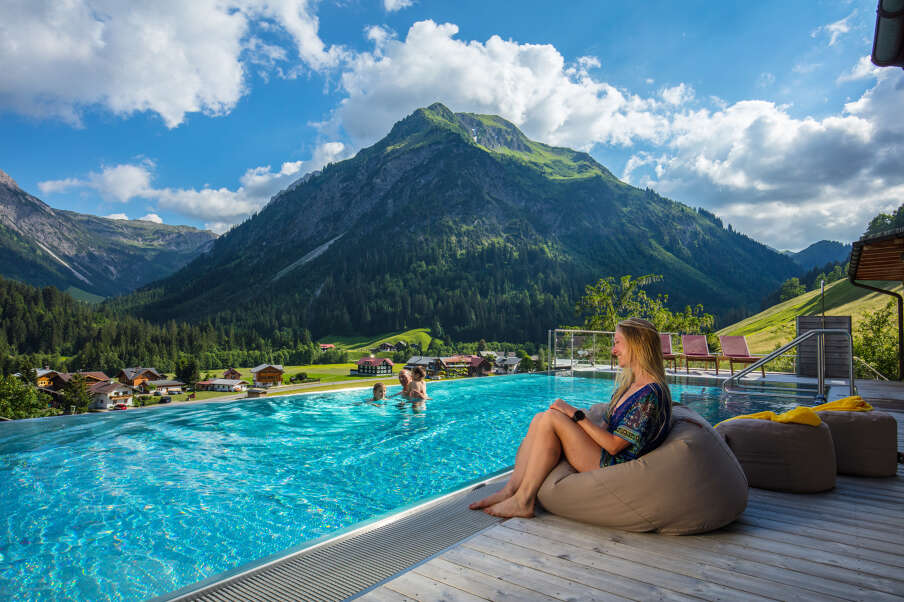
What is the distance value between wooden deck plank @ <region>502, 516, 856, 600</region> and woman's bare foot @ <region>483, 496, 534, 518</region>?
11 cm

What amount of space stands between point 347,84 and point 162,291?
13642 centimetres

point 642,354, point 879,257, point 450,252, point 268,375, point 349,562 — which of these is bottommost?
point 268,375

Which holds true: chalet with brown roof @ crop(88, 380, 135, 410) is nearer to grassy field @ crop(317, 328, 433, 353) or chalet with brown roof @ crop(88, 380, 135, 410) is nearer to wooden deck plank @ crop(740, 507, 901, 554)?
wooden deck plank @ crop(740, 507, 901, 554)

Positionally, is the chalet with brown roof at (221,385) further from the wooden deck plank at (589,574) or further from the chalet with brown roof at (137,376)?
the wooden deck plank at (589,574)

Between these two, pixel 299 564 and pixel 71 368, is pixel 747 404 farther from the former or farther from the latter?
pixel 71 368

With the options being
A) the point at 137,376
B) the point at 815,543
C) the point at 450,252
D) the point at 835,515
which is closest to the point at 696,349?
the point at 835,515

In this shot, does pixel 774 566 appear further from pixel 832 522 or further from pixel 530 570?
pixel 530 570

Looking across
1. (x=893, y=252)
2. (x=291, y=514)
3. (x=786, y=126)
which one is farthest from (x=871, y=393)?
(x=786, y=126)

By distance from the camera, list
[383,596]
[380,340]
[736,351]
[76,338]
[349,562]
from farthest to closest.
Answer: [380,340]
[76,338]
[736,351]
[349,562]
[383,596]

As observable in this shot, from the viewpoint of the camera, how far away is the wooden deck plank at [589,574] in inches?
69.1

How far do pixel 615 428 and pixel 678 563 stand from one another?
0.75 m

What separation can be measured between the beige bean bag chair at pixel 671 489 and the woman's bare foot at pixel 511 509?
302 millimetres

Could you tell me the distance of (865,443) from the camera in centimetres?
356

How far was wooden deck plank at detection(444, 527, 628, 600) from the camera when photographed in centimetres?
176
